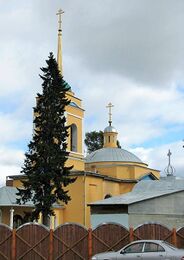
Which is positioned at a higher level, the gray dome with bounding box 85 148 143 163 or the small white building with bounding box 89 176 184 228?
the gray dome with bounding box 85 148 143 163

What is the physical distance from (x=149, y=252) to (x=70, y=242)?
5.17 m

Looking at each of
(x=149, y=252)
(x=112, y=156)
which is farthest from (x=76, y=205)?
(x=149, y=252)

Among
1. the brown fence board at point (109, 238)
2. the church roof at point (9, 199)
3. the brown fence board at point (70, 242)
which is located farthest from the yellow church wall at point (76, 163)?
the brown fence board at point (109, 238)

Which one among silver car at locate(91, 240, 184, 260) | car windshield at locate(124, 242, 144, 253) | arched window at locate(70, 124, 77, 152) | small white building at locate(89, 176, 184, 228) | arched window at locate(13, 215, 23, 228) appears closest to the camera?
silver car at locate(91, 240, 184, 260)

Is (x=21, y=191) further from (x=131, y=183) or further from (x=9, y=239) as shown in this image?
(x=131, y=183)

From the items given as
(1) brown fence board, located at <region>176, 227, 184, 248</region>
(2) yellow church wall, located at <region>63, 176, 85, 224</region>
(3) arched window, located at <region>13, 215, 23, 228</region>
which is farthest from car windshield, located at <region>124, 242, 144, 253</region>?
(2) yellow church wall, located at <region>63, 176, 85, 224</region>

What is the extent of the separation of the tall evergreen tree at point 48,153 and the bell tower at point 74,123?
35.8 feet

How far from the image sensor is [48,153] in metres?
32.5

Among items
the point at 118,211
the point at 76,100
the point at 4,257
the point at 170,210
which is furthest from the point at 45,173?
the point at 76,100

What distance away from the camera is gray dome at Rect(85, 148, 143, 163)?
51.8 metres

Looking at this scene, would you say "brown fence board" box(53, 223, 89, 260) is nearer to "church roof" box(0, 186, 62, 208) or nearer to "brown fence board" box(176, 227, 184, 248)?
"brown fence board" box(176, 227, 184, 248)

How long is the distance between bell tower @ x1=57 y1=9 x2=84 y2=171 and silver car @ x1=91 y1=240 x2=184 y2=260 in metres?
26.6

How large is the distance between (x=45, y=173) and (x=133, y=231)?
1242 cm

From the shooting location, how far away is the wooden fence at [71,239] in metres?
20.8
